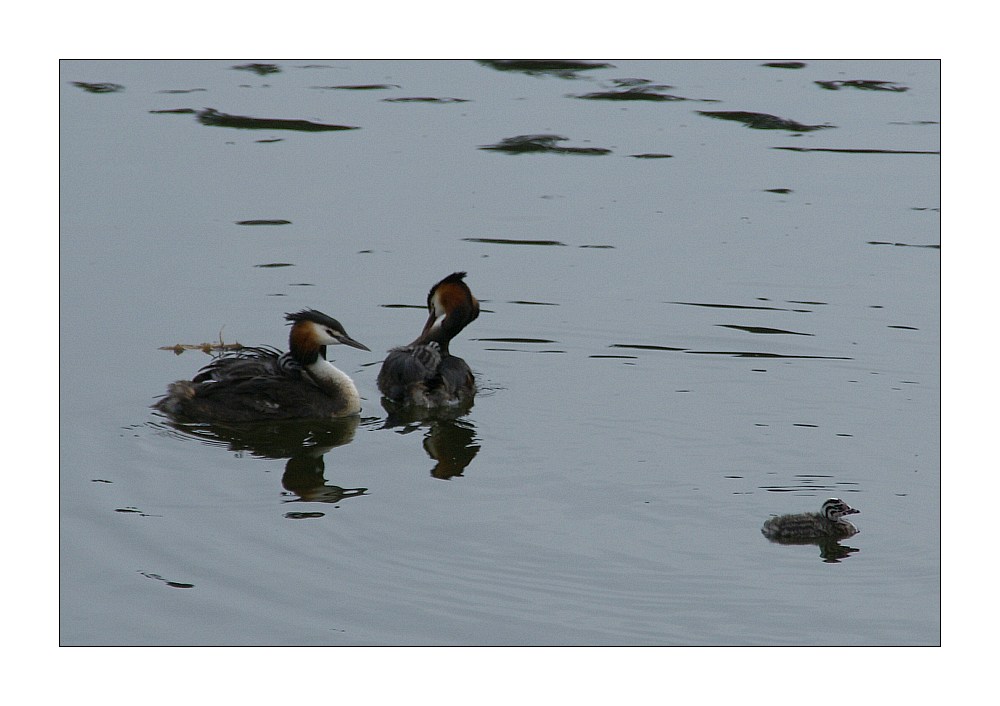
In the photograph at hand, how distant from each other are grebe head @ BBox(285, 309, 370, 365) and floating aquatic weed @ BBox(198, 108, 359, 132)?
729 cm

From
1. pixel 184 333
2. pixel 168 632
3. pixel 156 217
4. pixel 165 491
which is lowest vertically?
pixel 168 632

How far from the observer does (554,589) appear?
6.80 metres

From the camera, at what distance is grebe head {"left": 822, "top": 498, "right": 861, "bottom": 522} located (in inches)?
295

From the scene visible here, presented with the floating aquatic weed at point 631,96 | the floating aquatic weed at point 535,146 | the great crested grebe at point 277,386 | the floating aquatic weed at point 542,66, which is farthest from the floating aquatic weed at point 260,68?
the great crested grebe at point 277,386

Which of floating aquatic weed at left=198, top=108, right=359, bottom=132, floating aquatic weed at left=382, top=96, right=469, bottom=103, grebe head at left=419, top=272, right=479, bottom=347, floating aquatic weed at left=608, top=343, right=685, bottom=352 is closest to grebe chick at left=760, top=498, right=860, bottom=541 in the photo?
floating aquatic weed at left=608, top=343, right=685, bottom=352

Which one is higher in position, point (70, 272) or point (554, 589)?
point (70, 272)

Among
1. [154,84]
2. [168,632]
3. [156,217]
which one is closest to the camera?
[168,632]

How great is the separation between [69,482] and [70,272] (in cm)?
438

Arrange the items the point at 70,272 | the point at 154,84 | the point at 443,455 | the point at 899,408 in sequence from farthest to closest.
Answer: the point at 154,84 → the point at 70,272 → the point at 899,408 → the point at 443,455

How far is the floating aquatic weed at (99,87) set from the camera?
17.5 m

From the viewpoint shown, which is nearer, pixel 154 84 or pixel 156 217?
pixel 156 217

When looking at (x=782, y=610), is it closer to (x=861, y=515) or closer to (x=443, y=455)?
(x=861, y=515)

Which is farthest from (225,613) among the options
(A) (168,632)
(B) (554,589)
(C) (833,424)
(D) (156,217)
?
(D) (156,217)

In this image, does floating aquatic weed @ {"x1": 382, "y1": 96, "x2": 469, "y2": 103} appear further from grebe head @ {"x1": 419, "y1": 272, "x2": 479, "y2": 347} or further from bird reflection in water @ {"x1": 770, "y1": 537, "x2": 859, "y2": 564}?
bird reflection in water @ {"x1": 770, "y1": 537, "x2": 859, "y2": 564}
